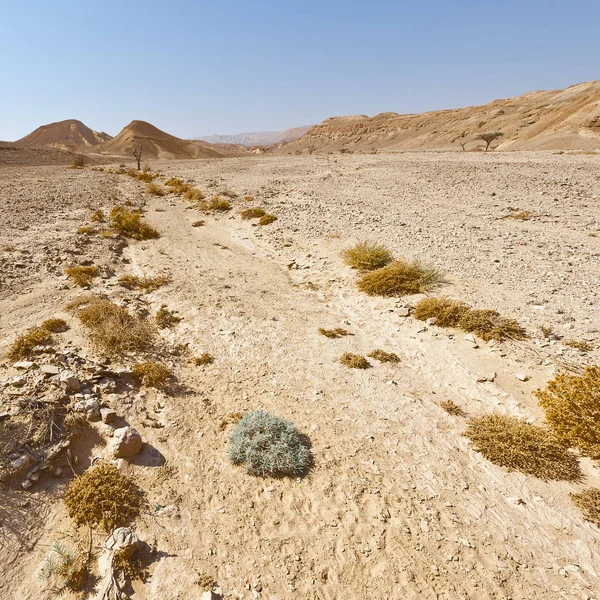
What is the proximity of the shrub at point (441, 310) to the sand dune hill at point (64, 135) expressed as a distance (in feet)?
530

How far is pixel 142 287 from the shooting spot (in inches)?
444

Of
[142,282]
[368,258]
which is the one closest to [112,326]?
[142,282]

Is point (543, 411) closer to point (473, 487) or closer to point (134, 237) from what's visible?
point (473, 487)

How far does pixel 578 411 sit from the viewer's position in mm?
5367

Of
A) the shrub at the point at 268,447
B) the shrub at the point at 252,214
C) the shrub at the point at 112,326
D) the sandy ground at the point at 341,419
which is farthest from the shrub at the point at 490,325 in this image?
the shrub at the point at 252,214

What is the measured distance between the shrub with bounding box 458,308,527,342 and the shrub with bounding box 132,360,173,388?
6.63 meters

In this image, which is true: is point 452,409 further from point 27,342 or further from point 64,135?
point 64,135

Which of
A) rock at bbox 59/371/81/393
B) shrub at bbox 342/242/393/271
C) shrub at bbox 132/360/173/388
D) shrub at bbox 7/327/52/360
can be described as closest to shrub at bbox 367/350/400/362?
shrub at bbox 132/360/173/388

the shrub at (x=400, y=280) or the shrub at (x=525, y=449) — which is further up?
the shrub at (x=400, y=280)

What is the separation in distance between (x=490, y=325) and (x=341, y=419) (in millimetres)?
4307

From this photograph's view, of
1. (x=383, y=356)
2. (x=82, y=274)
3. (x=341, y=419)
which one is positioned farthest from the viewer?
(x=82, y=274)

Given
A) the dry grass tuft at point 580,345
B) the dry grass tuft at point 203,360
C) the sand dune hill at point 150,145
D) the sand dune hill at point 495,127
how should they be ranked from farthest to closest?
the sand dune hill at point 150,145 → the sand dune hill at point 495,127 → the dry grass tuft at point 203,360 → the dry grass tuft at point 580,345

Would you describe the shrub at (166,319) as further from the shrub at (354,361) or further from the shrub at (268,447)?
the shrub at (354,361)

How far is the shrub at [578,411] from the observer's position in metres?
5.17
